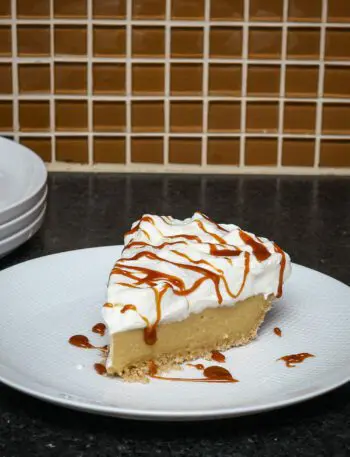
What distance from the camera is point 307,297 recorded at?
3.57 ft

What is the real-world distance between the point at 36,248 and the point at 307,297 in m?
0.49

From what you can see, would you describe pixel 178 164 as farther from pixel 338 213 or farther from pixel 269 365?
pixel 269 365

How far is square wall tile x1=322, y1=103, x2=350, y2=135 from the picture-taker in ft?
6.35

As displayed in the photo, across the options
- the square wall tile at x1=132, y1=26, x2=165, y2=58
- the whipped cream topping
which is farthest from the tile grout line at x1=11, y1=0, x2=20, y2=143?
the whipped cream topping

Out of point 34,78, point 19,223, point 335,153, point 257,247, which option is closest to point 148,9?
point 34,78

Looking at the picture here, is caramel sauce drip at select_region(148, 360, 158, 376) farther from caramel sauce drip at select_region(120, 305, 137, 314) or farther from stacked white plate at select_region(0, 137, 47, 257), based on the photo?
stacked white plate at select_region(0, 137, 47, 257)

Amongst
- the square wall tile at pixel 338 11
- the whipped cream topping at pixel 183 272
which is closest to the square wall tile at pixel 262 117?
the square wall tile at pixel 338 11

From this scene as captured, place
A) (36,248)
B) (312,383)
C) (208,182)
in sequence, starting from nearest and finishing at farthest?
(312,383) → (36,248) → (208,182)

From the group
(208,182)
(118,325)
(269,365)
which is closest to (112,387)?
(118,325)

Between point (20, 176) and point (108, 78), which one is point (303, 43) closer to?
point (108, 78)

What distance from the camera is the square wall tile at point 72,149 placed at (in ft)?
6.40

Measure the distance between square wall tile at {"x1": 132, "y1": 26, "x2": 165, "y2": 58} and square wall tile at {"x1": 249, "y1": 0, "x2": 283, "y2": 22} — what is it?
0.60 ft

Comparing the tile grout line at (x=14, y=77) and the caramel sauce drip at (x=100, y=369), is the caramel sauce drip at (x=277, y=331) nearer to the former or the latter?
the caramel sauce drip at (x=100, y=369)

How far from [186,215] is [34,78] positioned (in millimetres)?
491
